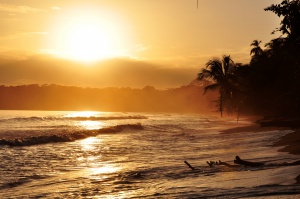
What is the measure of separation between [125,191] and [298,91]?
1941cm

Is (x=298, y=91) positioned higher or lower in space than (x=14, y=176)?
higher

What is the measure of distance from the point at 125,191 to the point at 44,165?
25.3ft

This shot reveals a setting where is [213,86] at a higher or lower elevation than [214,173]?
higher

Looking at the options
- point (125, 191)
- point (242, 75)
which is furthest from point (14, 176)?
point (242, 75)

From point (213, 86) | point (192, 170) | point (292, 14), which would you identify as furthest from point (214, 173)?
point (213, 86)

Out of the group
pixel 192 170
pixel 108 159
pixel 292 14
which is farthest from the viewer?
pixel 292 14

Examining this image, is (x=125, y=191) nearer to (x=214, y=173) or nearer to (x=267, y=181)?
(x=214, y=173)

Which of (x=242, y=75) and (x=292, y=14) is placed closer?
(x=292, y=14)

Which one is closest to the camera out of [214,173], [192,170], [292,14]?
[214,173]

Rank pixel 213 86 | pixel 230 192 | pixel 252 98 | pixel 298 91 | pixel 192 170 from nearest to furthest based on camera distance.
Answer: pixel 230 192
pixel 192 170
pixel 298 91
pixel 213 86
pixel 252 98

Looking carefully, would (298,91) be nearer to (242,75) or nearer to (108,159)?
(108,159)

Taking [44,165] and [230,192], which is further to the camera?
[44,165]

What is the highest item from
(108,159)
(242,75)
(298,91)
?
(242,75)

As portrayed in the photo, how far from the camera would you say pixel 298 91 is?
26.9m
